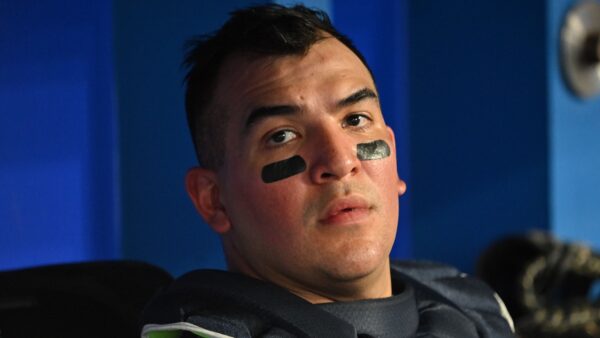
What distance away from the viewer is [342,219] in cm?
118

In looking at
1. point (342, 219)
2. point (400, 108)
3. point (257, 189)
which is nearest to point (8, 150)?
point (257, 189)

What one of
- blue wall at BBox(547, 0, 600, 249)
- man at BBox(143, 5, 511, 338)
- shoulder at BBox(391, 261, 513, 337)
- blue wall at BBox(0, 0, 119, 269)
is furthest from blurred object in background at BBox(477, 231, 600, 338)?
man at BBox(143, 5, 511, 338)

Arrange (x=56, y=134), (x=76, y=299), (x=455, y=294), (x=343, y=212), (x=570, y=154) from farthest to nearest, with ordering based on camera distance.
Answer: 1. (x=570, y=154)
2. (x=56, y=134)
3. (x=455, y=294)
4. (x=76, y=299)
5. (x=343, y=212)

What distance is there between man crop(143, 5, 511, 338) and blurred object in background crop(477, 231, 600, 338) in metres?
1.31

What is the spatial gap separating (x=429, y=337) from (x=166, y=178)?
843mm

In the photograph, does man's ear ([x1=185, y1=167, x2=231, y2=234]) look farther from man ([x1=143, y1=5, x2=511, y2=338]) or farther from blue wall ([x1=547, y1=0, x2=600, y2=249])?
blue wall ([x1=547, y1=0, x2=600, y2=249])

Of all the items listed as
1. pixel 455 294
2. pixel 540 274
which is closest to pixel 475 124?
pixel 540 274

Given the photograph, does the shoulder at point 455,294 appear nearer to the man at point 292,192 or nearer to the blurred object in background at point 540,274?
the man at point 292,192

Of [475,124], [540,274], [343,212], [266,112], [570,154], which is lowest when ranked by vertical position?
[540,274]

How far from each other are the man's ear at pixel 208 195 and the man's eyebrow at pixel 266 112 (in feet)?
0.33

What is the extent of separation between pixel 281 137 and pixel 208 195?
145mm

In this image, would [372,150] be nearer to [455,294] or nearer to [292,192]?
[292,192]

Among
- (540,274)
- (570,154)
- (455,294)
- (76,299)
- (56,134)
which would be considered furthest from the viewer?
(570,154)

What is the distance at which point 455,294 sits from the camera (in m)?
1.47
